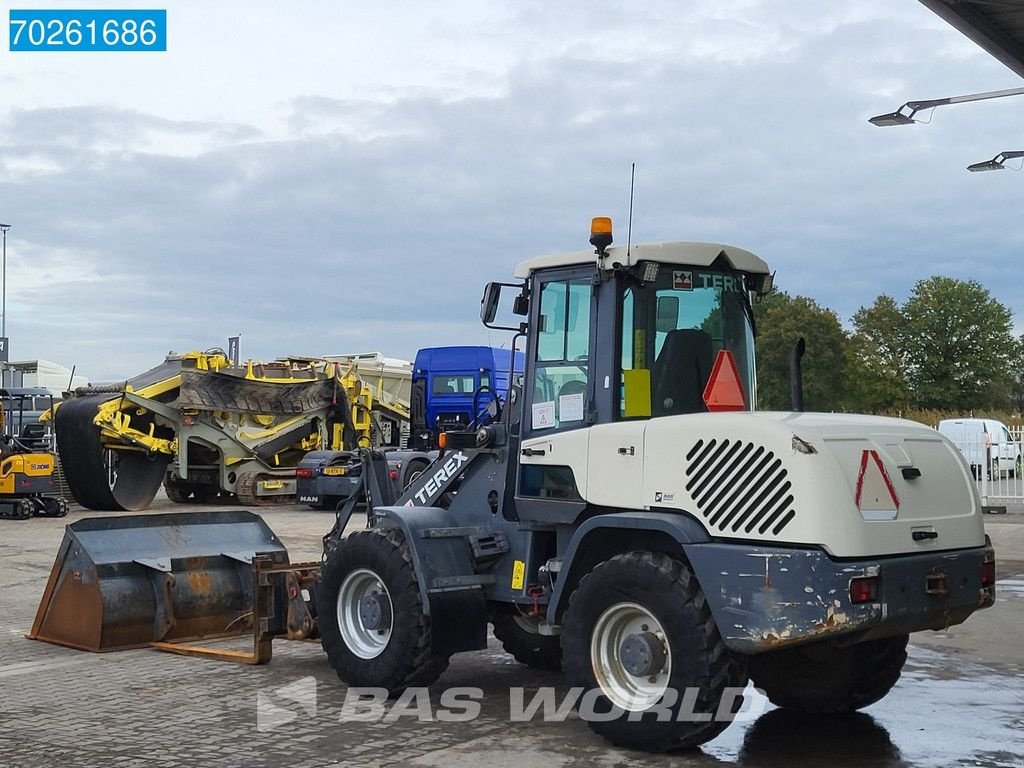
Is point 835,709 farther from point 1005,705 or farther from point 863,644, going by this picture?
point 1005,705

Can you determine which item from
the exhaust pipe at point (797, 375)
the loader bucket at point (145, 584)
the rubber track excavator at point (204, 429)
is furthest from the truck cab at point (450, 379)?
the exhaust pipe at point (797, 375)

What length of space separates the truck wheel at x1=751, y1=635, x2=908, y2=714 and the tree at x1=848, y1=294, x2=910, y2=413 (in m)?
57.7

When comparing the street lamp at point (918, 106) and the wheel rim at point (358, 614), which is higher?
the street lamp at point (918, 106)

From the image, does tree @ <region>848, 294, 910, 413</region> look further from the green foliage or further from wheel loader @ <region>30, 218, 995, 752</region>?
wheel loader @ <region>30, 218, 995, 752</region>

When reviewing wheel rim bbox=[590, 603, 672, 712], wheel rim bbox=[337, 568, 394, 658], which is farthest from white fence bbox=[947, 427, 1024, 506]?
wheel rim bbox=[590, 603, 672, 712]

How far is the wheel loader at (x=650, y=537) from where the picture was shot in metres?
5.95

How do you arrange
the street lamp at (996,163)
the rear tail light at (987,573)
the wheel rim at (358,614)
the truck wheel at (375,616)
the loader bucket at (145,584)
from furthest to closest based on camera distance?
the street lamp at (996,163) → the loader bucket at (145,584) → the wheel rim at (358,614) → the truck wheel at (375,616) → the rear tail light at (987,573)

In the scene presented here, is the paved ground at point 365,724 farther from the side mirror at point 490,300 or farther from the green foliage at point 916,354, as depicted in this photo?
the green foliage at point 916,354

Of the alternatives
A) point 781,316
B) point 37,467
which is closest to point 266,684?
point 37,467

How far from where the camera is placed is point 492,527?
7656mm

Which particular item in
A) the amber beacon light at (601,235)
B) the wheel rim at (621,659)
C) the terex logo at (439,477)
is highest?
the amber beacon light at (601,235)

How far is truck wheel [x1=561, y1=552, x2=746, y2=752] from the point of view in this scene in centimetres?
603

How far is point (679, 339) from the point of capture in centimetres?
717

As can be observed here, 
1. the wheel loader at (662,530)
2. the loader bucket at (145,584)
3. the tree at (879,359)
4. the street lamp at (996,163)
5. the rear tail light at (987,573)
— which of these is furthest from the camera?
the tree at (879,359)
